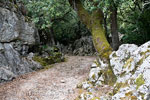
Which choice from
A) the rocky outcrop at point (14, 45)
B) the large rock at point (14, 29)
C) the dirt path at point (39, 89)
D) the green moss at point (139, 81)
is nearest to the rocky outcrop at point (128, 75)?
the green moss at point (139, 81)

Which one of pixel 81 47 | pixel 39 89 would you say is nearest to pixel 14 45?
pixel 39 89

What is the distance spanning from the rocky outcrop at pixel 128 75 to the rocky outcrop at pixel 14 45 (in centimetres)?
395

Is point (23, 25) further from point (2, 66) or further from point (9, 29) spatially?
point (2, 66)

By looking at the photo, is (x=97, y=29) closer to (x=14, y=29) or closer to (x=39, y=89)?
(x=39, y=89)

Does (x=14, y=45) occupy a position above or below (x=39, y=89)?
above

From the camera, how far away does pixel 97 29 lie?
6539 mm

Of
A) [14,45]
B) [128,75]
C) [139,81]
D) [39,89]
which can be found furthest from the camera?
[14,45]

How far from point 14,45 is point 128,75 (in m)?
6.75

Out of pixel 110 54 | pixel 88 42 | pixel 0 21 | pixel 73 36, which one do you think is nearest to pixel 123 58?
pixel 110 54

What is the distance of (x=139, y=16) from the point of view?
9.13 meters

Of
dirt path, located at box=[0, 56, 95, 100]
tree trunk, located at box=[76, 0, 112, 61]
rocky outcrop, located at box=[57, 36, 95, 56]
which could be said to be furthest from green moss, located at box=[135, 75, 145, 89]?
rocky outcrop, located at box=[57, 36, 95, 56]

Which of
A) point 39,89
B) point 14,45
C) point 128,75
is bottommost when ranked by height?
point 39,89

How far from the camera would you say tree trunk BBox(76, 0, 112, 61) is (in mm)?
5895

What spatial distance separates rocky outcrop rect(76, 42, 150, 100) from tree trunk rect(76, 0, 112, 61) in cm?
48
